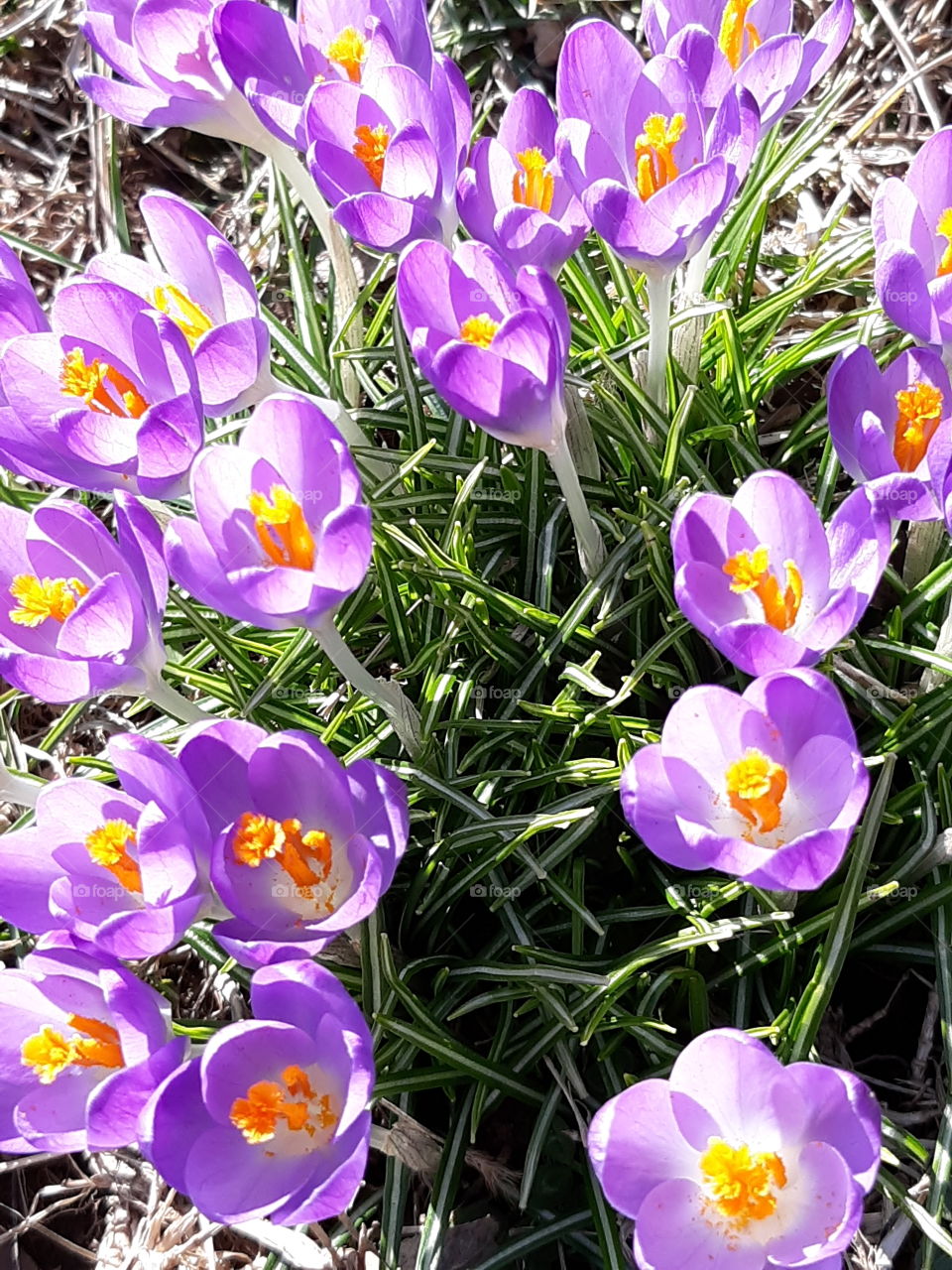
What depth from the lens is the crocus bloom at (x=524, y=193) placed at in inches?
60.0

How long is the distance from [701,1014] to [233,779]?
0.67 metres

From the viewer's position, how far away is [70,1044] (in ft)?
4.31

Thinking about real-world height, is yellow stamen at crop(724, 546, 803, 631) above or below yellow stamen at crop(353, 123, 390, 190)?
below

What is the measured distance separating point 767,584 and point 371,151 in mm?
744

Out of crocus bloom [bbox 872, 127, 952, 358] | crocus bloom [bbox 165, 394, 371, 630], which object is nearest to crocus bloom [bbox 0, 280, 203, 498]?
crocus bloom [bbox 165, 394, 371, 630]

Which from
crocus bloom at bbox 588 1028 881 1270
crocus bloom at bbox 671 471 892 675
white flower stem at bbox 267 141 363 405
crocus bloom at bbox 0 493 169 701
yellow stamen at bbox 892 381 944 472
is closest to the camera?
crocus bloom at bbox 588 1028 881 1270

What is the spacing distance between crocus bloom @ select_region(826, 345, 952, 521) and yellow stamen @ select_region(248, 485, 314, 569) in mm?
647

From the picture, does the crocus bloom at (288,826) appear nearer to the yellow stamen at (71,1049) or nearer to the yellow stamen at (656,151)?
the yellow stamen at (71,1049)

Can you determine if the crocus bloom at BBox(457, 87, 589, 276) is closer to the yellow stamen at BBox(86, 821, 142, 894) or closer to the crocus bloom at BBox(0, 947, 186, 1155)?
the yellow stamen at BBox(86, 821, 142, 894)

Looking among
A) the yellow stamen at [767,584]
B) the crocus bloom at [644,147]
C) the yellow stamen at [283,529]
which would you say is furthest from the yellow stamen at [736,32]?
the yellow stamen at [283,529]

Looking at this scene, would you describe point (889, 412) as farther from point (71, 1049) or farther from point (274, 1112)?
point (71, 1049)

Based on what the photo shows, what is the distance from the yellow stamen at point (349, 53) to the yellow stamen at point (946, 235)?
782 mm

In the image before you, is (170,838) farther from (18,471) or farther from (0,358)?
(0,358)

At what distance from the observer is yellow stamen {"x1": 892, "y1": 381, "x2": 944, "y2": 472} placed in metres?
1.47
